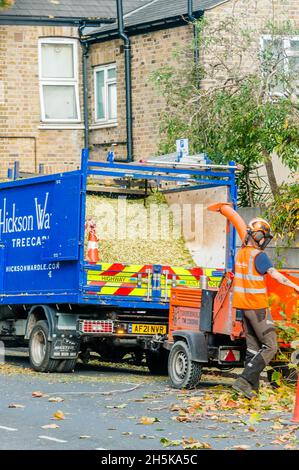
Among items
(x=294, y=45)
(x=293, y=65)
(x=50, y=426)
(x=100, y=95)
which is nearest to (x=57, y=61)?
(x=100, y=95)

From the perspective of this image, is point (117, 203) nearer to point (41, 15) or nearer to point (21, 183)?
point (21, 183)

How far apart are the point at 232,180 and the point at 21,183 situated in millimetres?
3031

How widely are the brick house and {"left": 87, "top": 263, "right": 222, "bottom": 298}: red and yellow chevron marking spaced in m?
10.2

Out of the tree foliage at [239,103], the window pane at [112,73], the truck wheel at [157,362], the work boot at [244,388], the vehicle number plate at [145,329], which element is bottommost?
the truck wheel at [157,362]

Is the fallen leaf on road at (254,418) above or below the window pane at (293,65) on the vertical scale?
below

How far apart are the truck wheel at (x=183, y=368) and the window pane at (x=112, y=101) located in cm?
1368

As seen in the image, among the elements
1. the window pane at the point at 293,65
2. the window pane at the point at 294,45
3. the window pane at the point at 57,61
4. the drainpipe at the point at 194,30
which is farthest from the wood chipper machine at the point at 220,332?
the window pane at the point at 57,61

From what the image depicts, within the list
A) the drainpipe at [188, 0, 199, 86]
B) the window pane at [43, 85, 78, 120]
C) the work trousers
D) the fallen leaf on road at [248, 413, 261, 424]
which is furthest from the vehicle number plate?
the window pane at [43, 85, 78, 120]

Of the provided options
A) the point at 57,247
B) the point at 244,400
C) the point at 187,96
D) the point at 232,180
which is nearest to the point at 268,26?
the point at 187,96

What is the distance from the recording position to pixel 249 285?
13930 millimetres

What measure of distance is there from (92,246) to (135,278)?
0.70 metres

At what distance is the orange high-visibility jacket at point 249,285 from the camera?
13.9 metres

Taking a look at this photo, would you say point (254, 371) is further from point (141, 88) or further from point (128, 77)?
point (128, 77)

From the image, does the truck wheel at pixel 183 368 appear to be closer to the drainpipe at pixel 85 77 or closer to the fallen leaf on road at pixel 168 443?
the fallen leaf on road at pixel 168 443
